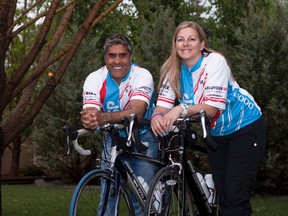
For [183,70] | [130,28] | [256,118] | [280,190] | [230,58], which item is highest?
[130,28]

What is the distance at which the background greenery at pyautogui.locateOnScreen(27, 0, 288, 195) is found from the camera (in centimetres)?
1162

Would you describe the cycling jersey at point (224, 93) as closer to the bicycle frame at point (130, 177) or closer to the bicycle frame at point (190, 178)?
the bicycle frame at point (190, 178)

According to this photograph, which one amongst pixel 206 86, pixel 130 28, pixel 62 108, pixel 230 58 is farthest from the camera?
pixel 130 28

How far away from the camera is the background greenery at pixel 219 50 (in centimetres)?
1162

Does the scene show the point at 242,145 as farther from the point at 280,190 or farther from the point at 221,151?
the point at 280,190

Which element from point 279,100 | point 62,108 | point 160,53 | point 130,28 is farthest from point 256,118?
point 130,28

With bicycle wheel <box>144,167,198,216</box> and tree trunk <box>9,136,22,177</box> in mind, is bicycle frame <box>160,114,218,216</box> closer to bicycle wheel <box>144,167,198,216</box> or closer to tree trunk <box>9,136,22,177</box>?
bicycle wheel <box>144,167,198,216</box>

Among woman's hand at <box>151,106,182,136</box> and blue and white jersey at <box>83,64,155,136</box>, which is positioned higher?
blue and white jersey at <box>83,64,155,136</box>

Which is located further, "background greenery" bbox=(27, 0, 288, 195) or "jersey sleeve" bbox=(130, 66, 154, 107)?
"background greenery" bbox=(27, 0, 288, 195)

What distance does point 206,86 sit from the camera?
479cm

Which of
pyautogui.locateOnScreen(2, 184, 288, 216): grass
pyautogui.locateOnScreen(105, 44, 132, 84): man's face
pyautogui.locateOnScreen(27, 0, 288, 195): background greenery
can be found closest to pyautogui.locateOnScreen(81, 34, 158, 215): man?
pyautogui.locateOnScreen(105, 44, 132, 84): man's face

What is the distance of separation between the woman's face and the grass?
446cm

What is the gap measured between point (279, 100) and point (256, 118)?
22.4 feet

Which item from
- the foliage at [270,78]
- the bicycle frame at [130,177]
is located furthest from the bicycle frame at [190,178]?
the foliage at [270,78]
